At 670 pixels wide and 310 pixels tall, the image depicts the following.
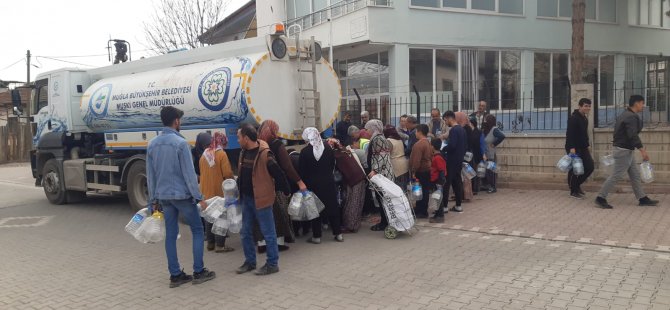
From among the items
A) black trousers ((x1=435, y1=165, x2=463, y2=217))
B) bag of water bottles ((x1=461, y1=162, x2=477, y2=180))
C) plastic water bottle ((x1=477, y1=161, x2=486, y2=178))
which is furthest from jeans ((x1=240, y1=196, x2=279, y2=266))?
plastic water bottle ((x1=477, y1=161, x2=486, y2=178))

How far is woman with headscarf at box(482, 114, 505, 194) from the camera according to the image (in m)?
9.76

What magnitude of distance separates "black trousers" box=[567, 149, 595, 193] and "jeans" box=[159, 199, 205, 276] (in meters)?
6.63

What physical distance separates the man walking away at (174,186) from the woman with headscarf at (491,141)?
626 centimetres

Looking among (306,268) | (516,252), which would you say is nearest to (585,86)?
(516,252)

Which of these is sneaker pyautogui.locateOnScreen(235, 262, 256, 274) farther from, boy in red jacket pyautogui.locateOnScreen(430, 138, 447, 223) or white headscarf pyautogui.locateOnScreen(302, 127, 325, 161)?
boy in red jacket pyautogui.locateOnScreen(430, 138, 447, 223)

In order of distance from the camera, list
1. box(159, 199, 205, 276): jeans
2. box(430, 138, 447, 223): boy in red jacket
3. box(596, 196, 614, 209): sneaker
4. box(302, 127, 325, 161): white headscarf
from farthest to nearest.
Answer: box(596, 196, 614, 209): sneaker < box(430, 138, 447, 223): boy in red jacket < box(302, 127, 325, 161): white headscarf < box(159, 199, 205, 276): jeans

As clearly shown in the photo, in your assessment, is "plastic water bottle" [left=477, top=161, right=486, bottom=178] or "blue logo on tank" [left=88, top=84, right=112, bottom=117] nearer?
"plastic water bottle" [left=477, top=161, right=486, bottom=178]

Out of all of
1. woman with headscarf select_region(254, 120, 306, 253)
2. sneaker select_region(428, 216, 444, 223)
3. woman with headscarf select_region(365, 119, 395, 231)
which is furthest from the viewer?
sneaker select_region(428, 216, 444, 223)

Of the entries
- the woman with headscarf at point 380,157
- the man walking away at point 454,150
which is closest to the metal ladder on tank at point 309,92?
the woman with headscarf at point 380,157

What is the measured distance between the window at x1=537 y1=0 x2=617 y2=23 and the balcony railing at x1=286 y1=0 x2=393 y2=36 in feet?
20.4

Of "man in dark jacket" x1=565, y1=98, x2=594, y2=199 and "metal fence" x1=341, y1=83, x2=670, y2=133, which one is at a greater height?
"metal fence" x1=341, y1=83, x2=670, y2=133

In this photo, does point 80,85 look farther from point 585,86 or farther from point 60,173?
point 585,86

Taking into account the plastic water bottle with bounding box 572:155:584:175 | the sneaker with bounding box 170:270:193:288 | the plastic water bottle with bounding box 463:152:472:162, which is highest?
the plastic water bottle with bounding box 463:152:472:162

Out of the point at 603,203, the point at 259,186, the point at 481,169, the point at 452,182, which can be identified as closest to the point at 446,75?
the point at 481,169
